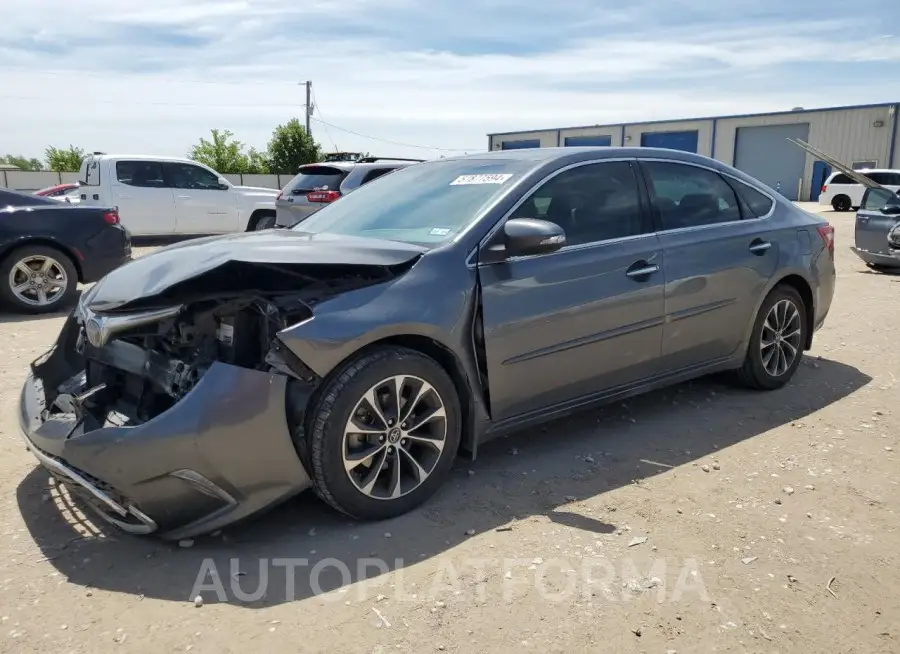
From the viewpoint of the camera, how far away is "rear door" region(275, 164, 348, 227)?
11.6 metres

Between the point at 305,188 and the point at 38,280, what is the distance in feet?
15.4

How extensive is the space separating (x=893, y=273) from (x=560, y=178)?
9.78 metres

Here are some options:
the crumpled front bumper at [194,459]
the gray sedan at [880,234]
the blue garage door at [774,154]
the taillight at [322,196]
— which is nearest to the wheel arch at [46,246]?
the taillight at [322,196]

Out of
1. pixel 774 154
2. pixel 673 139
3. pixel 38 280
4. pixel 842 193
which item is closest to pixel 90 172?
pixel 38 280

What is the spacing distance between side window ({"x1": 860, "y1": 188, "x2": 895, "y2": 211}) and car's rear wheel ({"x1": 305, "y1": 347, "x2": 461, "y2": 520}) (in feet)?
35.7

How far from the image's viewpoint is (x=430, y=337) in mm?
3348

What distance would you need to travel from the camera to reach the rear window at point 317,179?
11.7 m

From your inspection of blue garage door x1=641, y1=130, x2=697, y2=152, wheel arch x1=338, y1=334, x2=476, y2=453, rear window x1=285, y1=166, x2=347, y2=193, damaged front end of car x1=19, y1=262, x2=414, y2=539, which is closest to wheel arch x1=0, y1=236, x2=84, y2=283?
rear window x1=285, y1=166, x2=347, y2=193

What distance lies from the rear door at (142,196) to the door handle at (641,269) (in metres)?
12.0

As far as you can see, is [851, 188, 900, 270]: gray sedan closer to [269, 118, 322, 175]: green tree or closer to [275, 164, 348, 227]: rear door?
[275, 164, 348, 227]: rear door

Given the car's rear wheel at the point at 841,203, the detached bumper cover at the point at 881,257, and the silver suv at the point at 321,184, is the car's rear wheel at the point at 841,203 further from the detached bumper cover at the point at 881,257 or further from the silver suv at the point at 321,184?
the silver suv at the point at 321,184

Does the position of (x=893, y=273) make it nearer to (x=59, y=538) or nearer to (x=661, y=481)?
(x=661, y=481)

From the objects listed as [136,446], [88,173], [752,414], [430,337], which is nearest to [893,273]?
[752,414]

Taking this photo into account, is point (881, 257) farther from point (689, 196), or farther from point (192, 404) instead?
point (192, 404)
